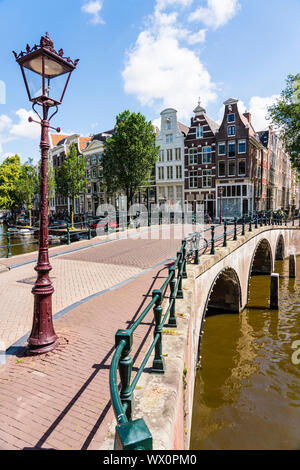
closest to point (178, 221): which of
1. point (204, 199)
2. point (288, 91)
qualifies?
point (204, 199)

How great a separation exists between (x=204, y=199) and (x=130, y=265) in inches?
1020

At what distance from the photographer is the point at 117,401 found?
1.73 meters

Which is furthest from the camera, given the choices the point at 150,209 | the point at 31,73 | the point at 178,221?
the point at 150,209

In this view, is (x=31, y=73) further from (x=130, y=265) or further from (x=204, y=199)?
(x=204, y=199)

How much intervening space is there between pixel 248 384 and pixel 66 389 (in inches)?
246

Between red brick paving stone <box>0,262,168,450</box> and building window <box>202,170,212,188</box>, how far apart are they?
98.3ft

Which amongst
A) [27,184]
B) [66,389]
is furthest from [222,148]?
[66,389]

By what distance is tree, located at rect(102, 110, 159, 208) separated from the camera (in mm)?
24734

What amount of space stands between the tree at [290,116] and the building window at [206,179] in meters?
8.41

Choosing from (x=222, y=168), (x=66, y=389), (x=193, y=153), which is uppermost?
(x=193, y=153)

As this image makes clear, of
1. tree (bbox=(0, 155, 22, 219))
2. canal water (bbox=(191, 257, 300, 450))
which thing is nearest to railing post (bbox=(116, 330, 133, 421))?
canal water (bbox=(191, 257, 300, 450))

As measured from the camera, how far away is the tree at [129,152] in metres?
24.7

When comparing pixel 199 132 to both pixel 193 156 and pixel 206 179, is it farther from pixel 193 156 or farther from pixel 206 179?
pixel 206 179

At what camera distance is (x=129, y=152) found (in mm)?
24875
